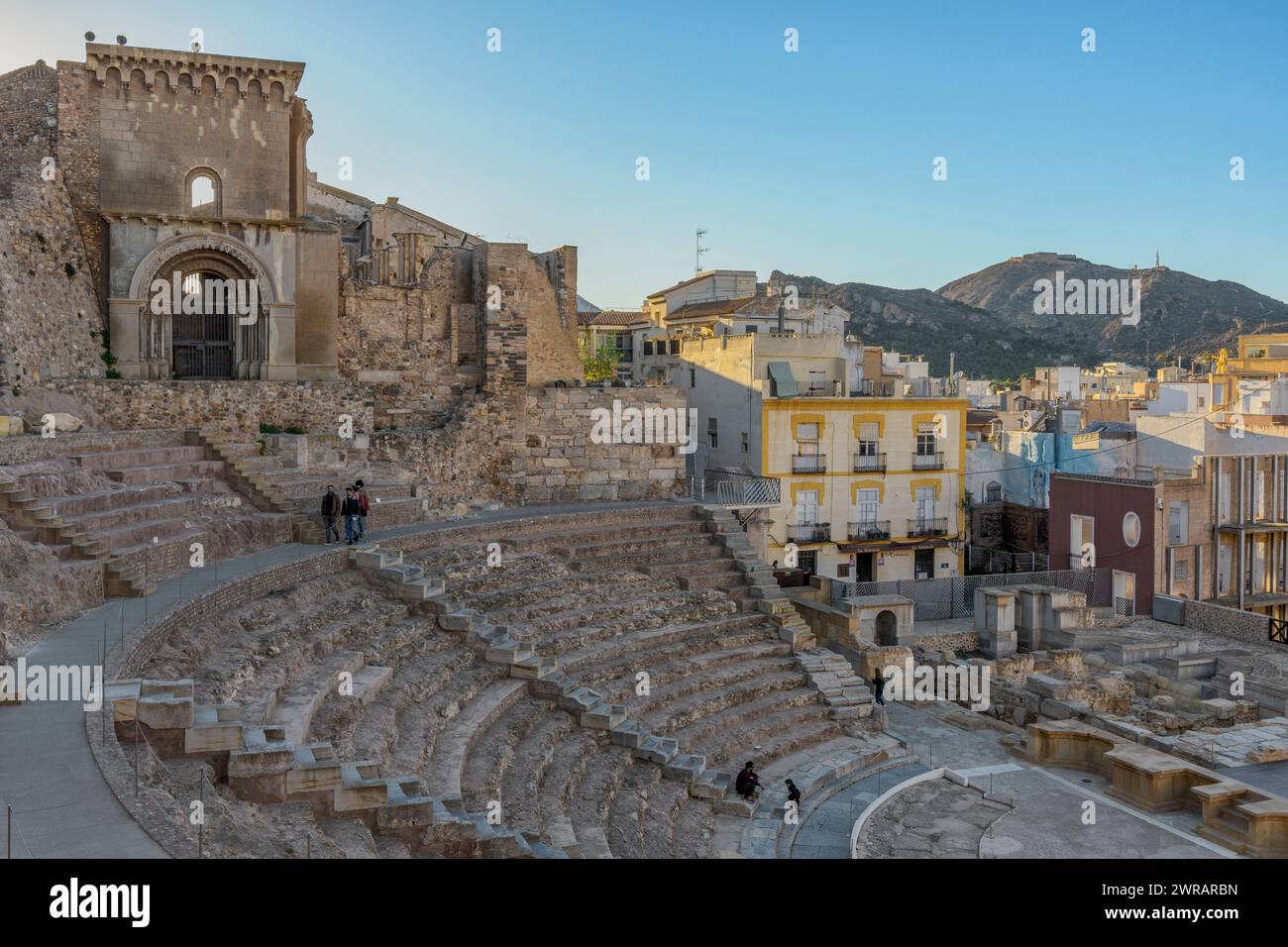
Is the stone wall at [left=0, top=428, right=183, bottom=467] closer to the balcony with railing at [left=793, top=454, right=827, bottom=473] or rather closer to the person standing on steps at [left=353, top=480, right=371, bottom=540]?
the person standing on steps at [left=353, top=480, right=371, bottom=540]

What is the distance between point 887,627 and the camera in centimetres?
2316

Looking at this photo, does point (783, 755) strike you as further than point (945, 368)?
No

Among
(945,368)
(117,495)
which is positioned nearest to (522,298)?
(117,495)

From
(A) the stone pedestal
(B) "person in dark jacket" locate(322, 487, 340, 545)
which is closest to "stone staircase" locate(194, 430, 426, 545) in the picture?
(B) "person in dark jacket" locate(322, 487, 340, 545)

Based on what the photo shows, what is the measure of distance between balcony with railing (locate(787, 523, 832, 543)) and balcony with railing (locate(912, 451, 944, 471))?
13.6 feet

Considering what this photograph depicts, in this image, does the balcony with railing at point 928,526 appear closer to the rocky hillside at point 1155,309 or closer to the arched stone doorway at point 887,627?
the arched stone doorway at point 887,627

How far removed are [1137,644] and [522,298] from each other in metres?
16.7

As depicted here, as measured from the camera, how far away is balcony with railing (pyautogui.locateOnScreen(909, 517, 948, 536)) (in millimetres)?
35844

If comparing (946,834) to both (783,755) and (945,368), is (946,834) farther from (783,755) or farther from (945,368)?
(945,368)

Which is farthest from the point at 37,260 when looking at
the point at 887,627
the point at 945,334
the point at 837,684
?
the point at 945,334

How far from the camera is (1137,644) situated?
74.9 ft

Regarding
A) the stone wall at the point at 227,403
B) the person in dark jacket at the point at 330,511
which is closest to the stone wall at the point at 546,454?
the stone wall at the point at 227,403

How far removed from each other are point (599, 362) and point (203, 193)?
70.4 feet
